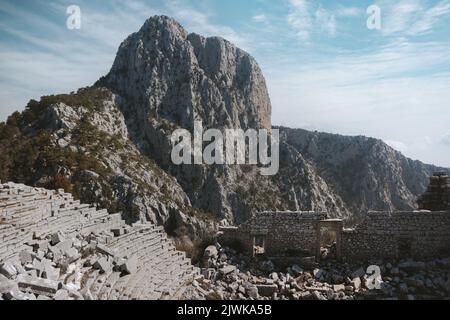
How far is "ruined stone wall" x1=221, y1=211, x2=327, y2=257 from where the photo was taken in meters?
24.2

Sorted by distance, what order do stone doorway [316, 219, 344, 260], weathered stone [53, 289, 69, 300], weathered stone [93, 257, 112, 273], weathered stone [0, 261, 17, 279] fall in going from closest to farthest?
weathered stone [53, 289, 69, 300] < weathered stone [0, 261, 17, 279] < weathered stone [93, 257, 112, 273] < stone doorway [316, 219, 344, 260]

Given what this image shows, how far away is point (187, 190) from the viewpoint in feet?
245

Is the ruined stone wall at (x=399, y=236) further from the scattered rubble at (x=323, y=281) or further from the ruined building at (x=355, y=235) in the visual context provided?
the scattered rubble at (x=323, y=281)

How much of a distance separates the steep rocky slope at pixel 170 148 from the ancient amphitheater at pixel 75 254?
22096 mm

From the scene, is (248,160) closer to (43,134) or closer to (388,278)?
(43,134)

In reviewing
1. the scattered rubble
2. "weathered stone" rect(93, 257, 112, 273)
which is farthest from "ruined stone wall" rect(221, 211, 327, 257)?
"weathered stone" rect(93, 257, 112, 273)

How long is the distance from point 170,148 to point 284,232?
52.8 metres

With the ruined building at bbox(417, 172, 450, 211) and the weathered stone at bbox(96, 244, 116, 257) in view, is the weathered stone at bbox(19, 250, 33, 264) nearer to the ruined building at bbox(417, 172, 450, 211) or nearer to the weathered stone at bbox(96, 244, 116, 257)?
the weathered stone at bbox(96, 244, 116, 257)

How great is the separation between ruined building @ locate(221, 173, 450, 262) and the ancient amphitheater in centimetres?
427

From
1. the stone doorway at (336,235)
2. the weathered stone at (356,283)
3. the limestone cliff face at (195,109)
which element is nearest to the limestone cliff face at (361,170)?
the limestone cliff face at (195,109)

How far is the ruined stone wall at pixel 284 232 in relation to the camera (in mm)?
24203

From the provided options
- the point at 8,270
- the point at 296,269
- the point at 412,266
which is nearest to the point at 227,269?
the point at 296,269

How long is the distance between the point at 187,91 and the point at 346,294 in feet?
215

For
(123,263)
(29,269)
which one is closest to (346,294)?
(123,263)
